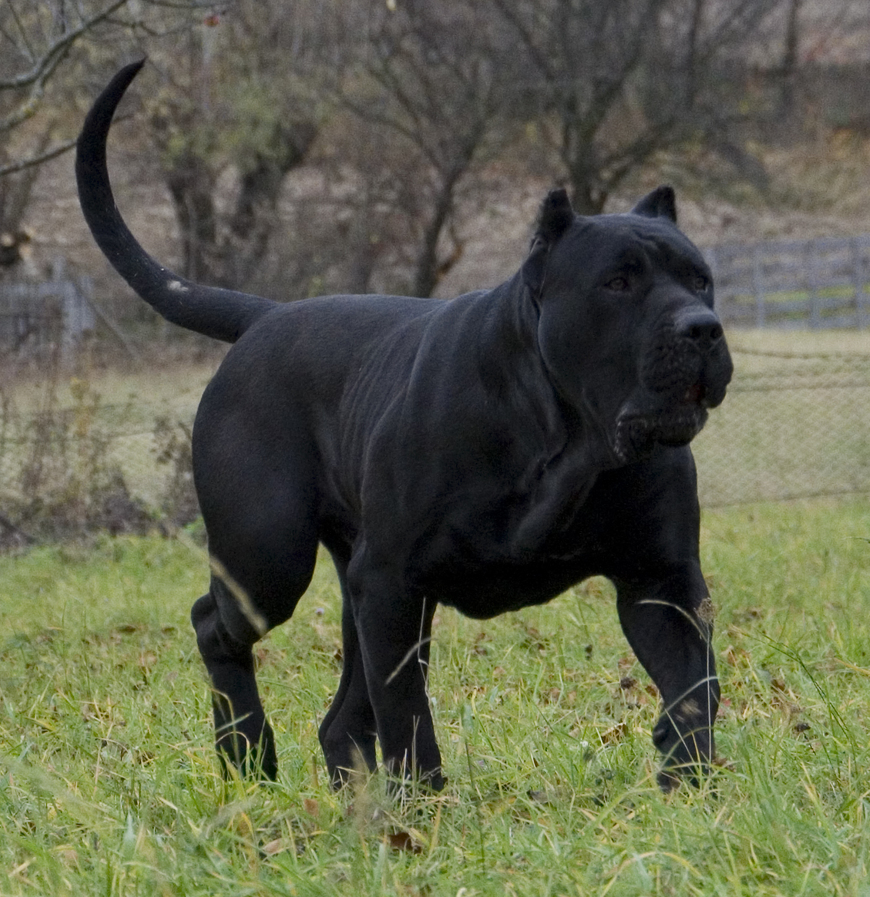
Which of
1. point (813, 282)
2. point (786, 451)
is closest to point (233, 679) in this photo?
point (786, 451)

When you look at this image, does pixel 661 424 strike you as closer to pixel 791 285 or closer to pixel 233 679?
pixel 233 679

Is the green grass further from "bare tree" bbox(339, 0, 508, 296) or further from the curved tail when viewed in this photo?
"bare tree" bbox(339, 0, 508, 296)

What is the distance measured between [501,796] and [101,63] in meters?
11.1

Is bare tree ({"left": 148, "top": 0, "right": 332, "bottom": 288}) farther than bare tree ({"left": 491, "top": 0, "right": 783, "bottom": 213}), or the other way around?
bare tree ({"left": 491, "top": 0, "right": 783, "bottom": 213})

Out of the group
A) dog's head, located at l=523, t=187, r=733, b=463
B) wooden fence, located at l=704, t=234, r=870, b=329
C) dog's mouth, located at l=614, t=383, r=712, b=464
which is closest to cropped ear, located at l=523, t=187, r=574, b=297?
dog's head, located at l=523, t=187, r=733, b=463

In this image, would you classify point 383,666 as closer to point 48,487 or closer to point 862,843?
point 862,843

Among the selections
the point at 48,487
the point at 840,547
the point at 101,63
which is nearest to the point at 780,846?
the point at 840,547

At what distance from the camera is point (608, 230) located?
2990mm

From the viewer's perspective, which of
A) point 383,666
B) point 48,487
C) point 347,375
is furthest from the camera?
point 48,487

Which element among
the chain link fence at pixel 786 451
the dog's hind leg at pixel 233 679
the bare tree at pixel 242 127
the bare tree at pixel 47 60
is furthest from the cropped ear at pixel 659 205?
the bare tree at pixel 242 127

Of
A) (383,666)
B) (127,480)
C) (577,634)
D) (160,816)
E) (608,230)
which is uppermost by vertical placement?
(608,230)

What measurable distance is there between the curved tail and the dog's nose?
173 centimetres

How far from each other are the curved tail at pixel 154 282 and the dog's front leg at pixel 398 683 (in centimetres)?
125

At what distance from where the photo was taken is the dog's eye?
2910 mm
